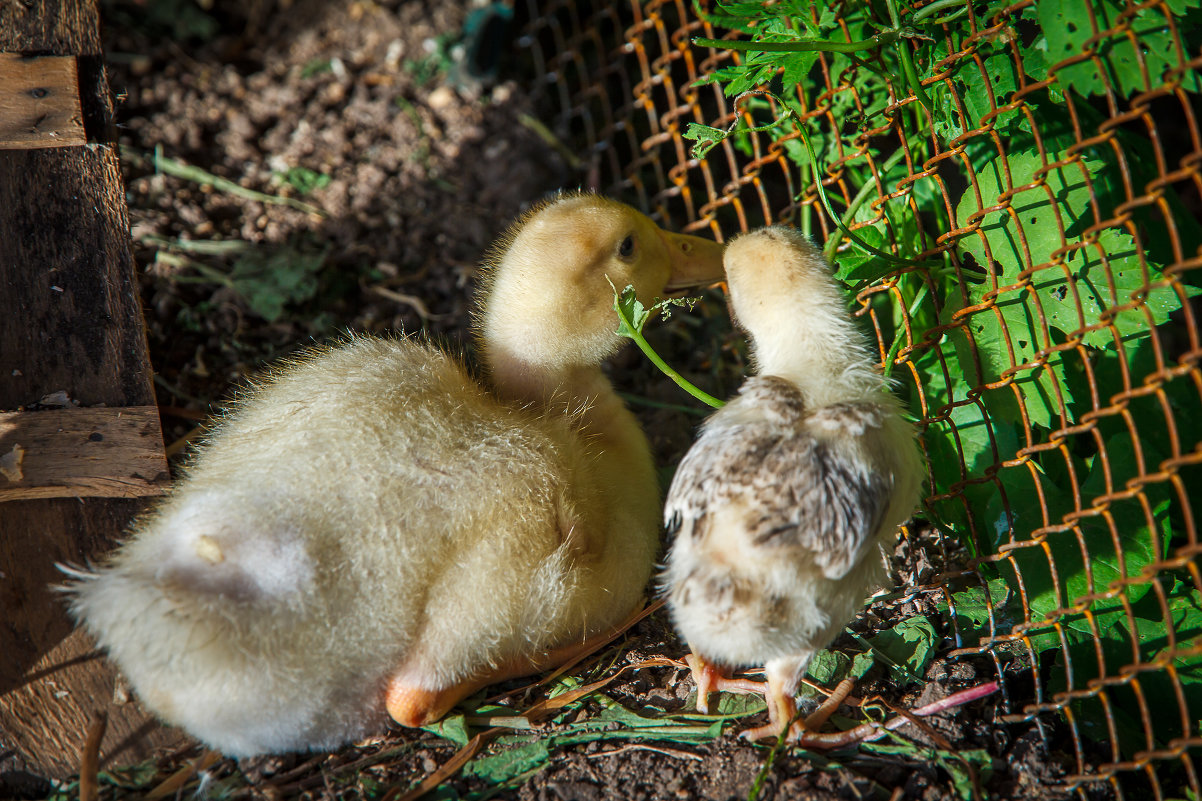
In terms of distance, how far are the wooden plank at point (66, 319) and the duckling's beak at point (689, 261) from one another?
1.43m

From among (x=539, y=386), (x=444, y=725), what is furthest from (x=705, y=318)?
(x=444, y=725)

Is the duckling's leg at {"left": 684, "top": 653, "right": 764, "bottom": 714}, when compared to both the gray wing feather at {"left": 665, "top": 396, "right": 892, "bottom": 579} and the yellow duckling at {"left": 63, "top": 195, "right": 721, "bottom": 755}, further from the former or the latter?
the gray wing feather at {"left": 665, "top": 396, "right": 892, "bottom": 579}

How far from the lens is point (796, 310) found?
1.84m

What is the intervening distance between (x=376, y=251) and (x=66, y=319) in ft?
4.47

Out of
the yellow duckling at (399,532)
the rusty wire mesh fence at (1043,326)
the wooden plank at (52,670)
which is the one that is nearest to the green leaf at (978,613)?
the rusty wire mesh fence at (1043,326)

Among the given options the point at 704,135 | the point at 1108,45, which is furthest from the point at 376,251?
the point at 1108,45

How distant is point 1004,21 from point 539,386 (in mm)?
1398

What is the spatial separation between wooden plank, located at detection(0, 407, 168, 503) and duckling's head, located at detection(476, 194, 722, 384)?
908 mm

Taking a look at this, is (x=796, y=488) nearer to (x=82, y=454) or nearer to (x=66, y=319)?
(x=82, y=454)

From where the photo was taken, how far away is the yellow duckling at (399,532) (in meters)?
1.66

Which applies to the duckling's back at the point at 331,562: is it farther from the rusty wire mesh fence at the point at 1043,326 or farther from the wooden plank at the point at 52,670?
the rusty wire mesh fence at the point at 1043,326

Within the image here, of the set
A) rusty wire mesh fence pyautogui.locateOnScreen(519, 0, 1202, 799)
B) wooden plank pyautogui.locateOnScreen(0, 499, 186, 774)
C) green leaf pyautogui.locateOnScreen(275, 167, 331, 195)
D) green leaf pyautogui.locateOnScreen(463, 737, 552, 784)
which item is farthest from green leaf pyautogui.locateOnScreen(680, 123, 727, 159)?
green leaf pyautogui.locateOnScreen(275, 167, 331, 195)

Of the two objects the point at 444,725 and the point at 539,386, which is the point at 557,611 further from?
the point at 539,386

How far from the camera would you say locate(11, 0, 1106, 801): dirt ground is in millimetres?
1809
